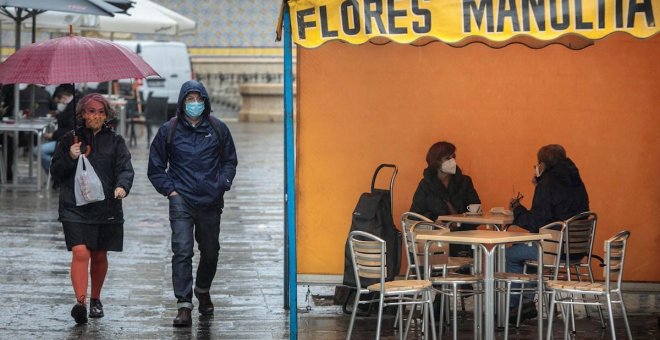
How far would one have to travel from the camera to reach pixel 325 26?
789 cm

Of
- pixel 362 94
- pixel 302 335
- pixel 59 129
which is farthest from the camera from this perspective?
pixel 59 129

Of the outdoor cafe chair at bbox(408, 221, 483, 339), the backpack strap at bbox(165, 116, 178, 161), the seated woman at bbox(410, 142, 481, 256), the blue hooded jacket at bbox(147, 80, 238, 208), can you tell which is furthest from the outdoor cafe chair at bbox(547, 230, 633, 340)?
the backpack strap at bbox(165, 116, 178, 161)

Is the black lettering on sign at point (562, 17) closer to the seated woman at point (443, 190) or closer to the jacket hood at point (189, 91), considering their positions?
the seated woman at point (443, 190)

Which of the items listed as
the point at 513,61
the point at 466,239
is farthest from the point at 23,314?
the point at 513,61

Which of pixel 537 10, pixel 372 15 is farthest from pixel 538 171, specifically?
pixel 372 15

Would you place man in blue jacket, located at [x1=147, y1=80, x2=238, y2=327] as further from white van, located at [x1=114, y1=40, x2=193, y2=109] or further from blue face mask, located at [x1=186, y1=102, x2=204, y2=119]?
white van, located at [x1=114, y1=40, x2=193, y2=109]

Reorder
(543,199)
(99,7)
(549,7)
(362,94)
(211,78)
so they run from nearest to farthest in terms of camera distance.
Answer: (549,7)
(543,199)
(362,94)
(99,7)
(211,78)

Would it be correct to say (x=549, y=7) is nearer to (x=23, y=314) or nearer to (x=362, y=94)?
(x=362, y=94)

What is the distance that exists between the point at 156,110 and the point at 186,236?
1711 cm

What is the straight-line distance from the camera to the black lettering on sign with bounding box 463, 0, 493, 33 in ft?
25.4

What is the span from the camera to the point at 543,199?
9570mm

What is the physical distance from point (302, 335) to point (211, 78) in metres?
31.8

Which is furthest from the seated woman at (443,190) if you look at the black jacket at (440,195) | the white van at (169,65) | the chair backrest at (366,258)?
the white van at (169,65)

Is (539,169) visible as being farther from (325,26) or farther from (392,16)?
(325,26)
